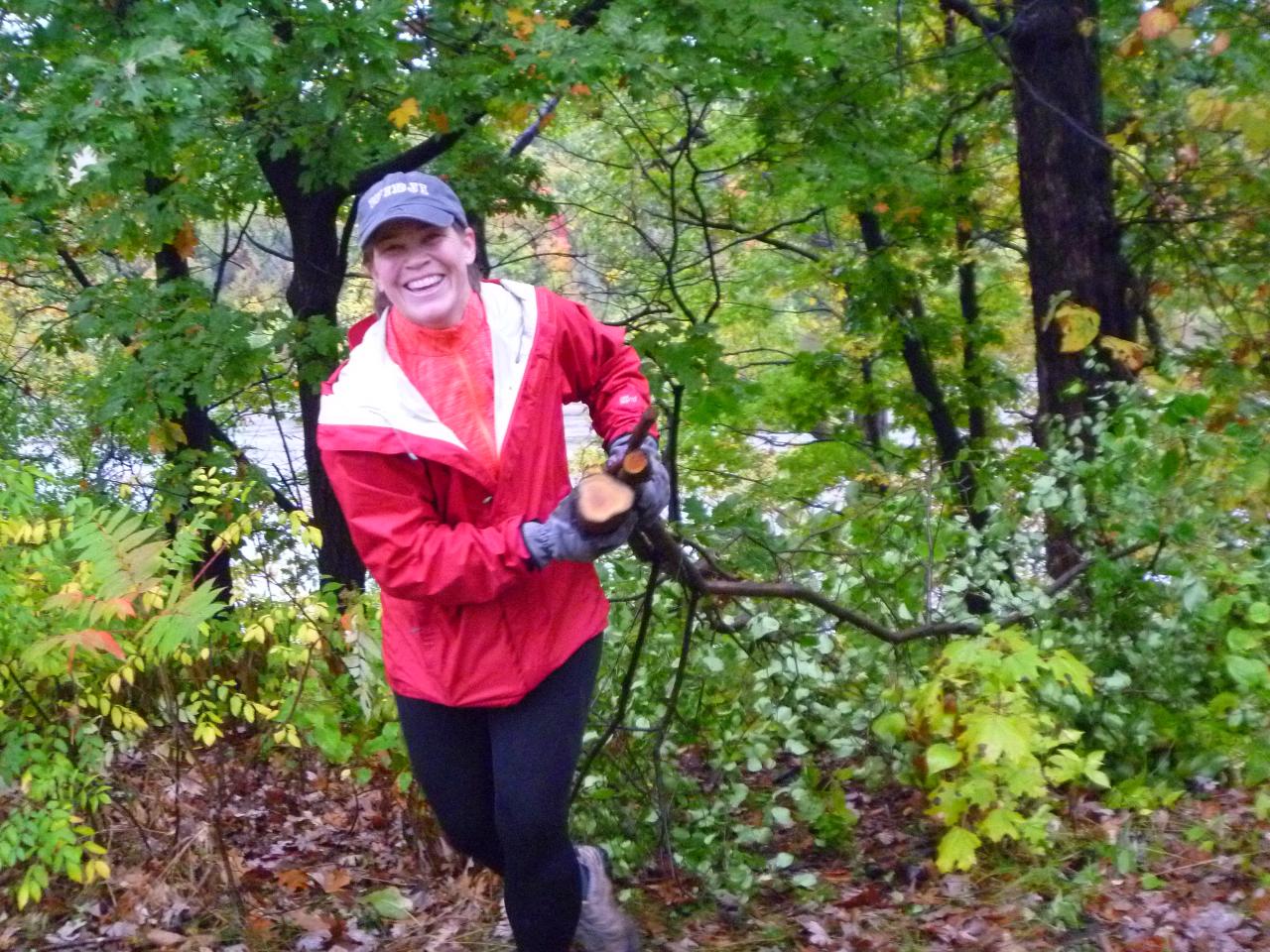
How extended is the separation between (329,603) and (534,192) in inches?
209

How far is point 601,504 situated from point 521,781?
69cm

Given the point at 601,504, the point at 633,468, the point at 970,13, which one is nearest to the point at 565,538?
the point at 601,504

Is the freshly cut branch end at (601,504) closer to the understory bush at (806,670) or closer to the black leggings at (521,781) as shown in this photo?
the black leggings at (521,781)

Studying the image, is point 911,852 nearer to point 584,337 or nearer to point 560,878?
point 560,878

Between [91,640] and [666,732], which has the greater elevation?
[91,640]

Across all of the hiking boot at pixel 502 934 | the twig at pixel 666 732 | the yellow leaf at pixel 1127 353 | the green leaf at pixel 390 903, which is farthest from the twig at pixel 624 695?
the yellow leaf at pixel 1127 353

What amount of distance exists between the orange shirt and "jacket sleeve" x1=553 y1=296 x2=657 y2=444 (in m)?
0.20

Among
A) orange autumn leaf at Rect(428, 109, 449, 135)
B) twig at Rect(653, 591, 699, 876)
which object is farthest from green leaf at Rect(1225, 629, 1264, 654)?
orange autumn leaf at Rect(428, 109, 449, 135)

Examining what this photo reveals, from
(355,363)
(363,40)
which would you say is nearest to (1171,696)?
(355,363)

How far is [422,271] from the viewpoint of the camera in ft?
9.49

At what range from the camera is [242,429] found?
12.8m

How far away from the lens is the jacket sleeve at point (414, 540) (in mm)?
2705

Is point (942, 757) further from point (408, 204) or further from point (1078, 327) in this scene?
point (1078, 327)

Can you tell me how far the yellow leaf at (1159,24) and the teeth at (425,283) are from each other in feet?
12.6
